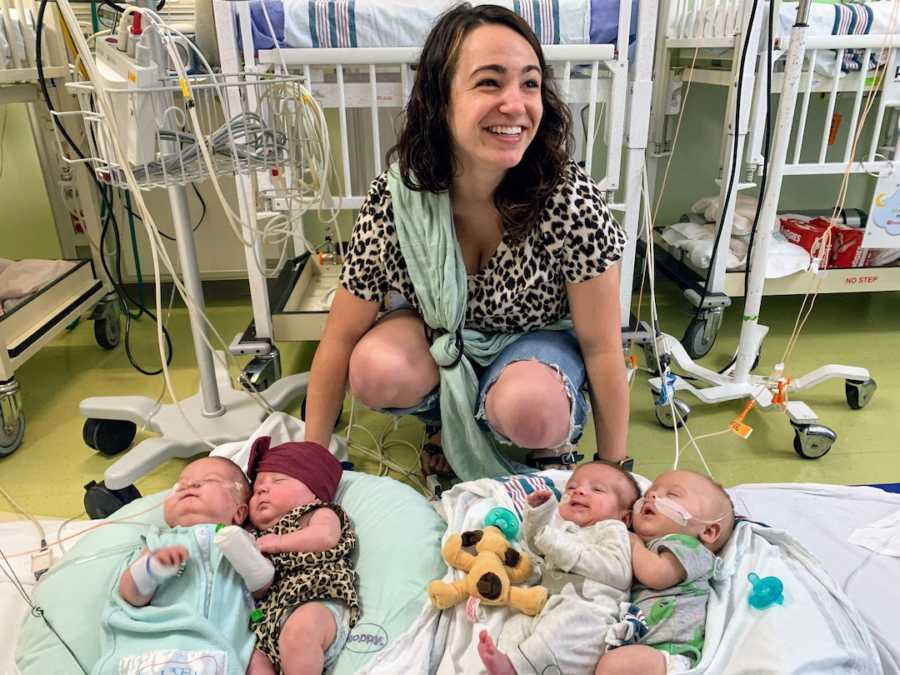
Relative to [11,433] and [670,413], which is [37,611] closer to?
[11,433]

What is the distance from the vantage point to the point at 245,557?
98 cm

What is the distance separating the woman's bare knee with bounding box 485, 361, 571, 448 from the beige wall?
6.90 feet

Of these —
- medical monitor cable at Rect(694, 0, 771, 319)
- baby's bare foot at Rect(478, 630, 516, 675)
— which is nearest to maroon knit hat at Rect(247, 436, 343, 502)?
baby's bare foot at Rect(478, 630, 516, 675)

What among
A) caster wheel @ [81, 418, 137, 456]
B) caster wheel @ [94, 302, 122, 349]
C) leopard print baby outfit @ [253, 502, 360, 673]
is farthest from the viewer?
caster wheel @ [94, 302, 122, 349]

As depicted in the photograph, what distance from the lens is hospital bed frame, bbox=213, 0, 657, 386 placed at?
4.95 feet

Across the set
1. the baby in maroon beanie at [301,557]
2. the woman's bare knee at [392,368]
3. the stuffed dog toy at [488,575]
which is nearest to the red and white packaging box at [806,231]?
the woman's bare knee at [392,368]

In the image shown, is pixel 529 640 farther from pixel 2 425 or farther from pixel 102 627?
pixel 2 425

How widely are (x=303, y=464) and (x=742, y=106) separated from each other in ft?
4.49

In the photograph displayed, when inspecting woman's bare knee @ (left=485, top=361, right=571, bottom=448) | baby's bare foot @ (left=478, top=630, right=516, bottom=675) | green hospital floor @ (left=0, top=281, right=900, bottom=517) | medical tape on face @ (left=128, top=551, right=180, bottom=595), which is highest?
woman's bare knee @ (left=485, top=361, right=571, bottom=448)

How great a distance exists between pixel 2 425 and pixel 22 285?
525mm

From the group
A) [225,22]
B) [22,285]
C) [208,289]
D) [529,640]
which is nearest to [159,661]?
[529,640]

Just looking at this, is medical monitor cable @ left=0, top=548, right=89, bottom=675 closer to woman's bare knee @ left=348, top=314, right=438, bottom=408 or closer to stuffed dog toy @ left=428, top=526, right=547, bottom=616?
stuffed dog toy @ left=428, top=526, right=547, bottom=616

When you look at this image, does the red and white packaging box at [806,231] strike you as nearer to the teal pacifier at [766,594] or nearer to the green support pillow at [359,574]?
the teal pacifier at [766,594]

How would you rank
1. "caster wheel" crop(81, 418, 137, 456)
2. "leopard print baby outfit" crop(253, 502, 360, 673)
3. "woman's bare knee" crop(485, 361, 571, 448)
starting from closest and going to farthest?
"leopard print baby outfit" crop(253, 502, 360, 673), "woman's bare knee" crop(485, 361, 571, 448), "caster wheel" crop(81, 418, 137, 456)
